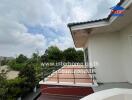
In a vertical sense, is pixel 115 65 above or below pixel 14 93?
above

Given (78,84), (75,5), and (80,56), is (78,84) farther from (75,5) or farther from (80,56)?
(80,56)

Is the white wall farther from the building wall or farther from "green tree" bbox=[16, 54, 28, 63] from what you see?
"green tree" bbox=[16, 54, 28, 63]

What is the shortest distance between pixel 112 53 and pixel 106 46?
1.35 feet

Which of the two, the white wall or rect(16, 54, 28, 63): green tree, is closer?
the white wall

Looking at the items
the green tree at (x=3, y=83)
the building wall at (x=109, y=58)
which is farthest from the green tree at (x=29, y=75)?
the building wall at (x=109, y=58)

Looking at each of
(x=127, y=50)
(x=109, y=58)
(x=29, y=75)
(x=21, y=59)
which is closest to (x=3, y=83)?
(x=29, y=75)

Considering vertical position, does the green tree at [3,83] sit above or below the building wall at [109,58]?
below

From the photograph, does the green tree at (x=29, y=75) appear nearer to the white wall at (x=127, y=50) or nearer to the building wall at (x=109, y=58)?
the building wall at (x=109, y=58)

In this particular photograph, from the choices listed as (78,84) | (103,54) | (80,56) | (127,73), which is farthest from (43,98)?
(80,56)

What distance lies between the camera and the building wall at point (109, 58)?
6.75 metres

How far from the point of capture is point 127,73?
20.9 ft

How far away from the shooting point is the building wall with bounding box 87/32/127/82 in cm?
675

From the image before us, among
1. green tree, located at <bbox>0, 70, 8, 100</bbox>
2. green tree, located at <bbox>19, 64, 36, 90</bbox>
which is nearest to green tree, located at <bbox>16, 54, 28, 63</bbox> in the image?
green tree, located at <bbox>19, 64, 36, 90</bbox>

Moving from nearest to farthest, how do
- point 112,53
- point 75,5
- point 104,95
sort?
point 104,95, point 112,53, point 75,5
